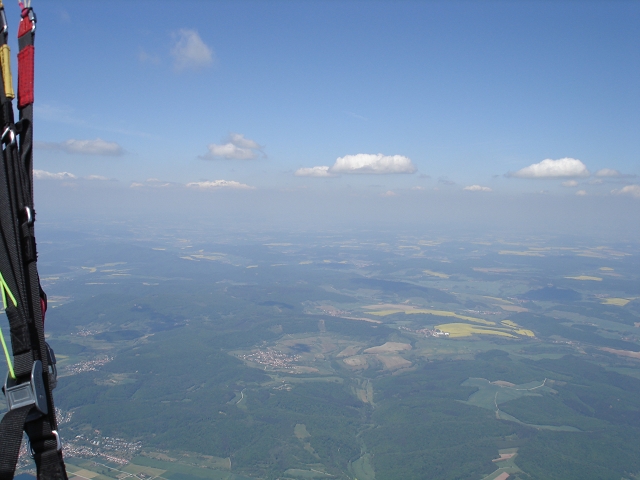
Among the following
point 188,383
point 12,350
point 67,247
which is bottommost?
point 188,383

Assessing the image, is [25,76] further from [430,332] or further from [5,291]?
[430,332]

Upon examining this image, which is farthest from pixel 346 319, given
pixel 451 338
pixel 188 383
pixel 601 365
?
pixel 601 365

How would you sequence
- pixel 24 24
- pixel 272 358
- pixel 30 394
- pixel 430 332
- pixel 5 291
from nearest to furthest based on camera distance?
pixel 30 394 → pixel 5 291 → pixel 24 24 → pixel 272 358 → pixel 430 332

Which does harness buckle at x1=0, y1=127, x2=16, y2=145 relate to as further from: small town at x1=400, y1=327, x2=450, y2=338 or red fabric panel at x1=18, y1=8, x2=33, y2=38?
small town at x1=400, y1=327, x2=450, y2=338

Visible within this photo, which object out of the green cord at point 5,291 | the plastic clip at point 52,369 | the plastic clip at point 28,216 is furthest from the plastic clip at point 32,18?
the plastic clip at point 52,369

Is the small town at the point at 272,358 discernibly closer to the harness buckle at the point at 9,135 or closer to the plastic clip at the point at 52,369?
the plastic clip at the point at 52,369

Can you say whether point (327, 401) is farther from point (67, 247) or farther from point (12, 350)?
point (67, 247)

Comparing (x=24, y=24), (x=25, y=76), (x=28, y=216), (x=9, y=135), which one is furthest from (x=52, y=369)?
(x=24, y=24)

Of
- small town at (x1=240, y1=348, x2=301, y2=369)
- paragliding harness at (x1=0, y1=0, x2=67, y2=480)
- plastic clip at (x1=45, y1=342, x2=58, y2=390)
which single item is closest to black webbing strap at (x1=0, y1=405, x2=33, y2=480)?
paragliding harness at (x1=0, y1=0, x2=67, y2=480)
